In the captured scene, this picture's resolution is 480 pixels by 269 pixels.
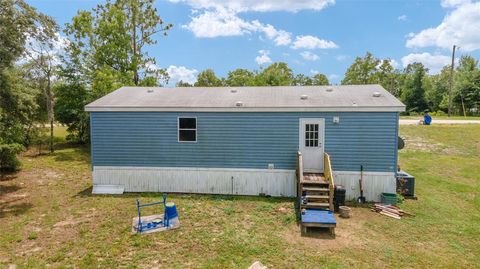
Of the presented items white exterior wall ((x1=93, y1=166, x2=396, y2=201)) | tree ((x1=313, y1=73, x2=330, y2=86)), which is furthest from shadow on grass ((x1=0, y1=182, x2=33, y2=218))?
tree ((x1=313, y1=73, x2=330, y2=86))

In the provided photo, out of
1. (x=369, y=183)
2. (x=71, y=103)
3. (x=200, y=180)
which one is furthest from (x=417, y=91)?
(x=71, y=103)

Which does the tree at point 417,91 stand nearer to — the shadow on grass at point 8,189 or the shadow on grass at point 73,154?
the shadow on grass at point 73,154

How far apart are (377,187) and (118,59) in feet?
62.2

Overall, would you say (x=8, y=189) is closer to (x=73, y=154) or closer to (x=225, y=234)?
(x=73, y=154)

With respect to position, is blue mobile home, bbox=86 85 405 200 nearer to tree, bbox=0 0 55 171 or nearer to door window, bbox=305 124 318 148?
door window, bbox=305 124 318 148

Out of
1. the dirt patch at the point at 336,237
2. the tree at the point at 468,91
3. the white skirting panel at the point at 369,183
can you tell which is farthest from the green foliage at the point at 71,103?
the tree at the point at 468,91

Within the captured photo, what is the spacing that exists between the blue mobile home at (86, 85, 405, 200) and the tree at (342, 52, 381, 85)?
29201 mm

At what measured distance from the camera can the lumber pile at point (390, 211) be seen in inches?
335

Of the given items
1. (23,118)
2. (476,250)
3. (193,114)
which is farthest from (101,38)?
(476,250)

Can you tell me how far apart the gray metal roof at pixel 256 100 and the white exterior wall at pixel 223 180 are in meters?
2.27

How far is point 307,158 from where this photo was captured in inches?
396

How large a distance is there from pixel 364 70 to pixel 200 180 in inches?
1324

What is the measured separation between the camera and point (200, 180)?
34.5ft

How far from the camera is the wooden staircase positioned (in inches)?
334
